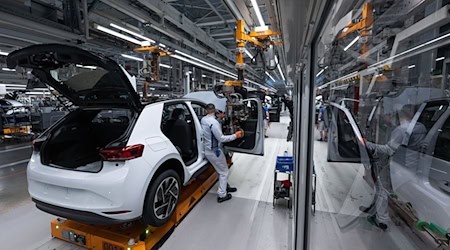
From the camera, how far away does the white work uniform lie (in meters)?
2.98

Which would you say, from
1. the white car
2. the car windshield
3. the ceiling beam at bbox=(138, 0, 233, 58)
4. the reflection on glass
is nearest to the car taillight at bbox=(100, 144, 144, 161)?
the white car

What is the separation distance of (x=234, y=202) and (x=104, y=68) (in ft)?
7.96

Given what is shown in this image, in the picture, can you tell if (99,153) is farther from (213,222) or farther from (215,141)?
(213,222)

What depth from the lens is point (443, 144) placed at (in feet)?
2.81

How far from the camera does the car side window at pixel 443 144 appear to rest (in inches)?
33.2

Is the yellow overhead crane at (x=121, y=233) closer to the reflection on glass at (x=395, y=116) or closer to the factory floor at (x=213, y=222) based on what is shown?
the factory floor at (x=213, y=222)

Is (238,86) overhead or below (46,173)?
overhead

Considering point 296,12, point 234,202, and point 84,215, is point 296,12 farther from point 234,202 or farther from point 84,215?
point 234,202

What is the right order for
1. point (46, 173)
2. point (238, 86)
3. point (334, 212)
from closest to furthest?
point (334, 212) < point (46, 173) < point (238, 86)

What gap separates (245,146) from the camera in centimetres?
364

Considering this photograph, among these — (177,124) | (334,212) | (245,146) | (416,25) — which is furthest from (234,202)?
(416,25)

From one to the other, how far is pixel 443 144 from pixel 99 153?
8.67 ft

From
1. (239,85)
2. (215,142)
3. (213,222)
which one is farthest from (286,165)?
(239,85)

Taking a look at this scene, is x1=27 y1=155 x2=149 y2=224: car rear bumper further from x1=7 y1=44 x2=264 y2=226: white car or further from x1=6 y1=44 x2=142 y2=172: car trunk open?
x1=6 y1=44 x2=142 y2=172: car trunk open
